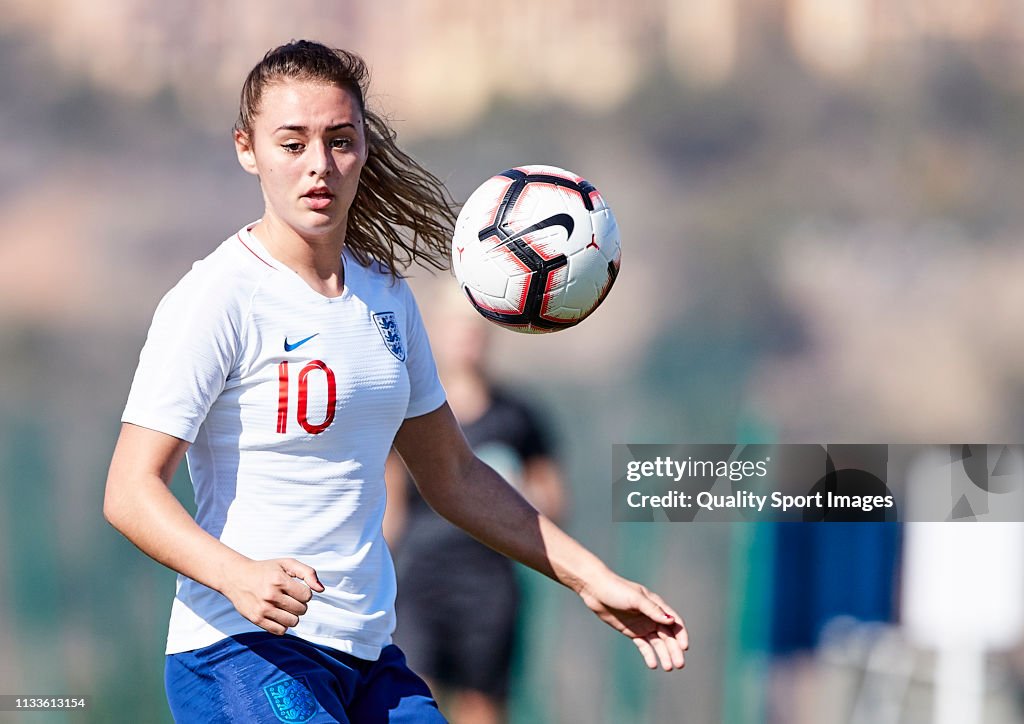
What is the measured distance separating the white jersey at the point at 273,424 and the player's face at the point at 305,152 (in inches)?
4.2

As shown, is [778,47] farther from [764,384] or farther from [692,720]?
[692,720]

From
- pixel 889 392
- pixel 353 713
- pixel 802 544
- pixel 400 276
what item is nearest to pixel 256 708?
pixel 353 713

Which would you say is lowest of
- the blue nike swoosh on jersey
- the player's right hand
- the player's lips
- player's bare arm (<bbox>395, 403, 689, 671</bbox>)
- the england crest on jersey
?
the player's right hand

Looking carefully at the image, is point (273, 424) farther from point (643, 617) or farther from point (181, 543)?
point (643, 617)

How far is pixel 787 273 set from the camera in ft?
18.5

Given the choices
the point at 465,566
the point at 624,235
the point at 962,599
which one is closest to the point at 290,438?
the point at 465,566

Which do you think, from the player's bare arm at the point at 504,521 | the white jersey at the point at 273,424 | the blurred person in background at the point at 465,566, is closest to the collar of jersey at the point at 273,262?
the white jersey at the point at 273,424

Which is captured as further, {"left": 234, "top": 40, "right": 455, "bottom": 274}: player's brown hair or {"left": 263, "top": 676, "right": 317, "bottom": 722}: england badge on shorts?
{"left": 234, "top": 40, "right": 455, "bottom": 274}: player's brown hair

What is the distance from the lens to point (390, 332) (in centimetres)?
251

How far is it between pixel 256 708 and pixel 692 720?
368 cm

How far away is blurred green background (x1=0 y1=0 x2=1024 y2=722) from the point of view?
216 inches

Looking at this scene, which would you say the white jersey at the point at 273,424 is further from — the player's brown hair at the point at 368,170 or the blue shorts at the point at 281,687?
the player's brown hair at the point at 368,170

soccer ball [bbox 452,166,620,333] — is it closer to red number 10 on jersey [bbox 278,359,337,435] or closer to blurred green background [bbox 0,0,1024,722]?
red number 10 on jersey [bbox 278,359,337,435]

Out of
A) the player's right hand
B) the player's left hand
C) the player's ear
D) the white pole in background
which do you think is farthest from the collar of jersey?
the white pole in background
